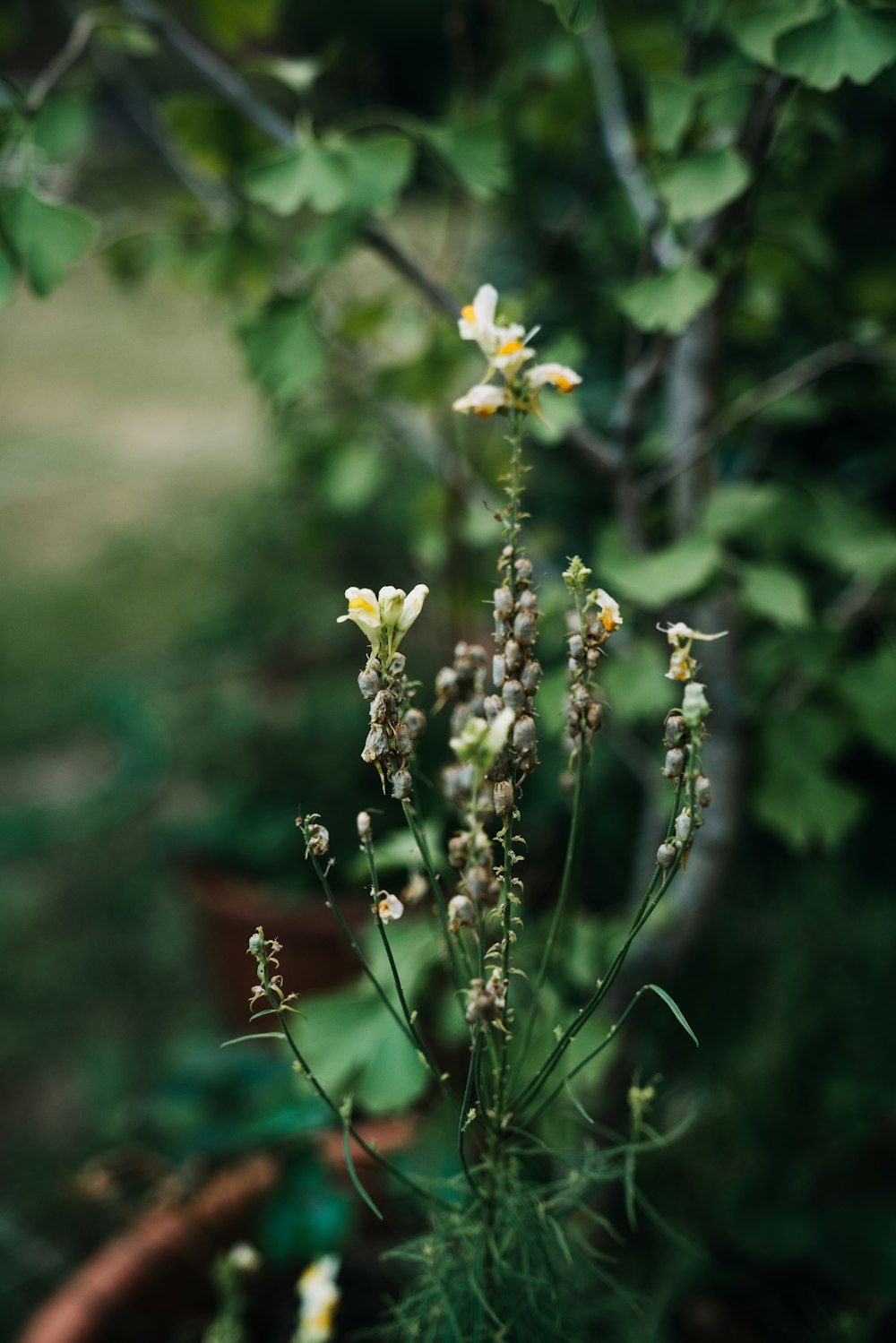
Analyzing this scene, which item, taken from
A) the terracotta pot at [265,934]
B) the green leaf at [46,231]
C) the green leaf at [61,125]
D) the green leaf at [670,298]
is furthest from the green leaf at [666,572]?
the terracotta pot at [265,934]

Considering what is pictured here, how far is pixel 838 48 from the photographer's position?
705 mm

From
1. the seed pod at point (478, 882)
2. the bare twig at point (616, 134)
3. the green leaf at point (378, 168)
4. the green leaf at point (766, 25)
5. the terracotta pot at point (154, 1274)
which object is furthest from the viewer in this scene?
the terracotta pot at point (154, 1274)

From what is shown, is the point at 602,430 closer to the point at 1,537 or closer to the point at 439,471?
the point at 439,471

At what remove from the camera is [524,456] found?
174 cm

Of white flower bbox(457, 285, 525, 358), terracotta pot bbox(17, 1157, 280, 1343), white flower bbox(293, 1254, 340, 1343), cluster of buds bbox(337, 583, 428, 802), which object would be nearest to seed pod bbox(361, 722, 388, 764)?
cluster of buds bbox(337, 583, 428, 802)

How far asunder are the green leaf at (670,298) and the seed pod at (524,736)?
1.39 ft

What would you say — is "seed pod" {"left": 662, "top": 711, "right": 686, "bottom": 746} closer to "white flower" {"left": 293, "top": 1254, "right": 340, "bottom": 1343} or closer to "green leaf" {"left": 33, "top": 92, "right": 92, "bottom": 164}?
"white flower" {"left": 293, "top": 1254, "right": 340, "bottom": 1343}

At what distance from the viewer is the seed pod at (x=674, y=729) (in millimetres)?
494

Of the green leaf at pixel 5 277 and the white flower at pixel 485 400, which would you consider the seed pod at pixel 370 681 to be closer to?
the white flower at pixel 485 400

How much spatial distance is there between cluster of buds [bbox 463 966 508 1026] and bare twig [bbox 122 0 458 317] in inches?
27.5

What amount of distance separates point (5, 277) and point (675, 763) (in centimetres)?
68

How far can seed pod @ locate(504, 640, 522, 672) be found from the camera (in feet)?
1.65

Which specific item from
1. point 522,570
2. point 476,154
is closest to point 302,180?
point 476,154

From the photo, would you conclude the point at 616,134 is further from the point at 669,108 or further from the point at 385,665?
the point at 385,665
